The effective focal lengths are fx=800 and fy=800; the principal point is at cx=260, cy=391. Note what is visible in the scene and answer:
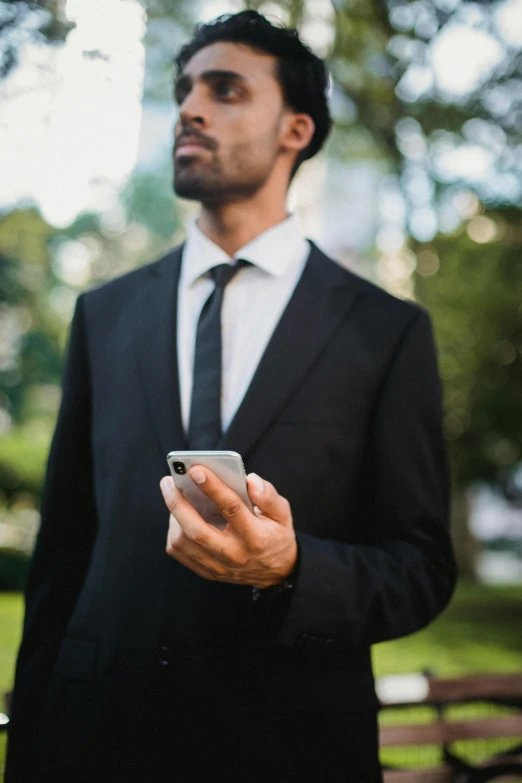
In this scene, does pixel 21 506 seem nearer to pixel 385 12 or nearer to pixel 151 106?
pixel 151 106

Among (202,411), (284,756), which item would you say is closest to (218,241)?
(202,411)

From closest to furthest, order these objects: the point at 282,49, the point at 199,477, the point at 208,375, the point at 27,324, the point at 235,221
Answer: the point at 199,477 → the point at 208,375 → the point at 235,221 → the point at 282,49 → the point at 27,324

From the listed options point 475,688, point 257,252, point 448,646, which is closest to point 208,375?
point 257,252

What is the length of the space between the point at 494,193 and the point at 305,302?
6.88 m

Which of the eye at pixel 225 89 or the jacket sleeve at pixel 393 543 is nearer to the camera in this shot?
the jacket sleeve at pixel 393 543

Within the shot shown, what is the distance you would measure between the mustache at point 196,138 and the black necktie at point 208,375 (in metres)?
0.33

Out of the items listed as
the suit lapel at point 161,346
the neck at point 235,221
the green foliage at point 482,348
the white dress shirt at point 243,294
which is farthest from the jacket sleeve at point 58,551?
the green foliage at point 482,348

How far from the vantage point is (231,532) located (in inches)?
57.1

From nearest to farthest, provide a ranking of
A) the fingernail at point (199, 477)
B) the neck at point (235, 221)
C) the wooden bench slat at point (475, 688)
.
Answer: the fingernail at point (199, 477)
the neck at point (235, 221)
the wooden bench slat at point (475, 688)

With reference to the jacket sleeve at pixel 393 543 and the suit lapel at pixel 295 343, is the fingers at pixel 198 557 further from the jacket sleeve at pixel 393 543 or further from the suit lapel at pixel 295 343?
the suit lapel at pixel 295 343

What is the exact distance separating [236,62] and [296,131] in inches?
10.9

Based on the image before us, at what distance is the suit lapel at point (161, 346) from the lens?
6.53 ft

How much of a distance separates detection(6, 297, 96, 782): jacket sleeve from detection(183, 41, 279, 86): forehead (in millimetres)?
812

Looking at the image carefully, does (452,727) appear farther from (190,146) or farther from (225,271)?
(190,146)
